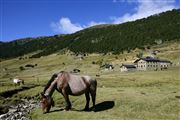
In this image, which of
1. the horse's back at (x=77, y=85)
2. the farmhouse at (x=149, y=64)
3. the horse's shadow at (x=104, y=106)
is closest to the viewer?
the horse's back at (x=77, y=85)

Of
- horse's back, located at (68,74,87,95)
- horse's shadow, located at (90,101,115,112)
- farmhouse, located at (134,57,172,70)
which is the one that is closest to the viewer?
horse's back, located at (68,74,87,95)

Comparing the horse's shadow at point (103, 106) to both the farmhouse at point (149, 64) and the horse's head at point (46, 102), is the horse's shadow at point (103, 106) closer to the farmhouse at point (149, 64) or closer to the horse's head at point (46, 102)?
the horse's head at point (46, 102)

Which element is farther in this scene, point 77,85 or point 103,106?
point 103,106

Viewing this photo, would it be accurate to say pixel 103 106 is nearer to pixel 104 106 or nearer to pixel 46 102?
pixel 104 106

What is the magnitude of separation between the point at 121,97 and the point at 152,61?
160707 mm

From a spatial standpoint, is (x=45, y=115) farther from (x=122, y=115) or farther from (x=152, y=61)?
(x=152, y=61)

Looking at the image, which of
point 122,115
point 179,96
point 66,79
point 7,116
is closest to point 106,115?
point 122,115

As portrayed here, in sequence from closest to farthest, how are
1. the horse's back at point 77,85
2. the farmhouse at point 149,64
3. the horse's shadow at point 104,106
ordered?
the horse's back at point 77,85 < the horse's shadow at point 104,106 < the farmhouse at point 149,64

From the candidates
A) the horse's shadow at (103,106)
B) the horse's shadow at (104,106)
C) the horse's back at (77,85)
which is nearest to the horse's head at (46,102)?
the horse's shadow at (103,106)

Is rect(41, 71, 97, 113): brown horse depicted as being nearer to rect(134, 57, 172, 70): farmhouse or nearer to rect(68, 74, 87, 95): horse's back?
rect(68, 74, 87, 95): horse's back

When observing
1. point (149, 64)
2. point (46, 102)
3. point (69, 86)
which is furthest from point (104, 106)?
point (149, 64)

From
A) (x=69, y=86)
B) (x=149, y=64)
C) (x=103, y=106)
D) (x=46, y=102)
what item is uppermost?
(x=149, y=64)

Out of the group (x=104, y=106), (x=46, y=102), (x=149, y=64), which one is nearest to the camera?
(x=46, y=102)

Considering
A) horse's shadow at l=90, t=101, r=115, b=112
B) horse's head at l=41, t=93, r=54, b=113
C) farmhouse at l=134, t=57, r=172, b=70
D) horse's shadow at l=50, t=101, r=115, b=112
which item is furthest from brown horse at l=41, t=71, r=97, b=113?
farmhouse at l=134, t=57, r=172, b=70
